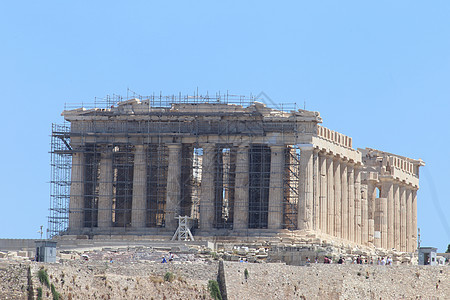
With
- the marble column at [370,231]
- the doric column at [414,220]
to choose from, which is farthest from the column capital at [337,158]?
the doric column at [414,220]

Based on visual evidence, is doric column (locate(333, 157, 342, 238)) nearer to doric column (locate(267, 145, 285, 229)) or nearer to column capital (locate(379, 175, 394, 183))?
doric column (locate(267, 145, 285, 229))

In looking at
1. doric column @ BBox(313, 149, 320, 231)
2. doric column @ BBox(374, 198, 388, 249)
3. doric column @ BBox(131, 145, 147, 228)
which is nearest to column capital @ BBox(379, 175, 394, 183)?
doric column @ BBox(374, 198, 388, 249)

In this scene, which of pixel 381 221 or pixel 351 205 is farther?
pixel 381 221

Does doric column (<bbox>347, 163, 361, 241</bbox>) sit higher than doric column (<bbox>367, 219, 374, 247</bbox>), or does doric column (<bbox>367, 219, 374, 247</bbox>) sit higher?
doric column (<bbox>347, 163, 361, 241</bbox>)

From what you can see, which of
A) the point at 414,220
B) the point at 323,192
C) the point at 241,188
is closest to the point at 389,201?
the point at 414,220

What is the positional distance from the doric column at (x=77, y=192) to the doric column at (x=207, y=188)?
9.18m

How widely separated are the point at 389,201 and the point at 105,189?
29.0 metres

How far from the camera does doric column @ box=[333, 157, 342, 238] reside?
395 ft

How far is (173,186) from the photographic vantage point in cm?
11719

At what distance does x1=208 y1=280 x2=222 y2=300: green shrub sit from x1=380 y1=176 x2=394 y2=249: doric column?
1918 inches

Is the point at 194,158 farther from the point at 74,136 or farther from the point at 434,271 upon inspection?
the point at 434,271

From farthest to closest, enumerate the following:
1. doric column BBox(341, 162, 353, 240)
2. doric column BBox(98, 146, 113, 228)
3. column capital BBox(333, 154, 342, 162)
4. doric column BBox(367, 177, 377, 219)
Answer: doric column BBox(367, 177, 377, 219), doric column BBox(341, 162, 353, 240), column capital BBox(333, 154, 342, 162), doric column BBox(98, 146, 113, 228)

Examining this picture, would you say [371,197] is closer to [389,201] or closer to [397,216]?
[389,201]

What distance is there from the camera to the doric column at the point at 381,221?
133 metres
